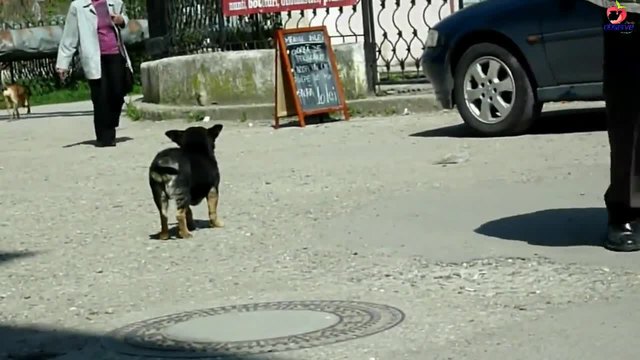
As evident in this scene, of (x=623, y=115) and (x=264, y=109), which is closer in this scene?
(x=623, y=115)

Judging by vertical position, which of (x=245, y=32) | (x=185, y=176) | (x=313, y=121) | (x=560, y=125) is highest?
(x=245, y=32)

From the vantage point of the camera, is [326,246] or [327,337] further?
[326,246]

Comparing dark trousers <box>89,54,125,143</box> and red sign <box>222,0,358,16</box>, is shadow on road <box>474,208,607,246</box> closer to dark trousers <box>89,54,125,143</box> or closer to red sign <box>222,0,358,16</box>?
dark trousers <box>89,54,125,143</box>

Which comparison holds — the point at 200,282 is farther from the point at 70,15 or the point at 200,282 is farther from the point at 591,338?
the point at 70,15

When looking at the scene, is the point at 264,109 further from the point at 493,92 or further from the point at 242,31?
the point at 493,92

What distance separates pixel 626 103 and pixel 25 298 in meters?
3.06

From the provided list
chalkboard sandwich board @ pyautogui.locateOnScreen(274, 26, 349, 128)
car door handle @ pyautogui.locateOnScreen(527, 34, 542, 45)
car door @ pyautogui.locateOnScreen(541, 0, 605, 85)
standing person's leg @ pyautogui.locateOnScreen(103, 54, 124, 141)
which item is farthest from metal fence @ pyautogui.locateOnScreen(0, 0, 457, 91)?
car door @ pyautogui.locateOnScreen(541, 0, 605, 85)

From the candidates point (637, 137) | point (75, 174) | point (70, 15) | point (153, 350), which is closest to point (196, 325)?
point (153, 350)

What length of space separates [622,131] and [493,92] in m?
5.41

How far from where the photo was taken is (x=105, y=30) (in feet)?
48.2

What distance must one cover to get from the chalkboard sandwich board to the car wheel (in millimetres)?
2935

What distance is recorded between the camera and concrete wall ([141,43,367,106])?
1625 cm

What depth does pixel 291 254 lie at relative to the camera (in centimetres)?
765

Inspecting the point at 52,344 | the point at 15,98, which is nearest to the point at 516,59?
the point at 52,344
